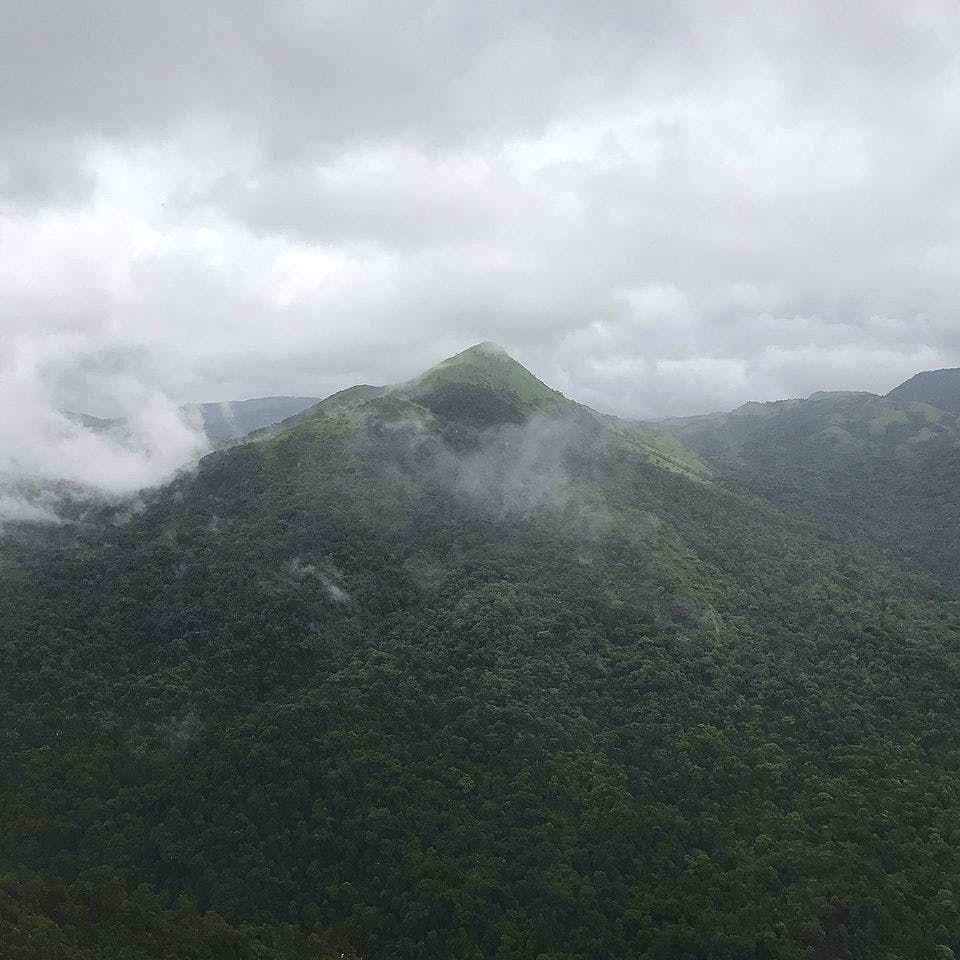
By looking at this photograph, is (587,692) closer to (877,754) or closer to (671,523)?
(877,754)

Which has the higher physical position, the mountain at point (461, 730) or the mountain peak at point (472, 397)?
the mountain peak at point (472, 397)

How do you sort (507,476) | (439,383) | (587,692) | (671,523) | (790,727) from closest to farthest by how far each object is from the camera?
1. (790,727)
2. (587,692)
3. (671,523)
4. (507,476)
5. (439,383)

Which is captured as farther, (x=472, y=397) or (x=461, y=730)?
(x=472, y=397)

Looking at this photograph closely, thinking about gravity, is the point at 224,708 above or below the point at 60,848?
above

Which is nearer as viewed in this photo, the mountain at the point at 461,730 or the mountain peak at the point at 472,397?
the mountain at the point at 461,730

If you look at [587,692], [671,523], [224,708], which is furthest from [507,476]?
[224,708]

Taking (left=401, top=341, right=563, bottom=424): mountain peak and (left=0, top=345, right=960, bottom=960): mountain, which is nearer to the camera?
(left=0, top=345, right=960, bottom=960): mountain

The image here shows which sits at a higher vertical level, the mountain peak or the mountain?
the mountain peak

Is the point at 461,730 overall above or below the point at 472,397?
below
